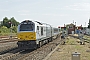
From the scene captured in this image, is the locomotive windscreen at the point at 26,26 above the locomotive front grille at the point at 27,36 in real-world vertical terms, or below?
above

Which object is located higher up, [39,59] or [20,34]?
[20,34]

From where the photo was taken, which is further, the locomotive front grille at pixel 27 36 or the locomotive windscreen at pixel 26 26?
the locomotive windscreen at pixel 26 26

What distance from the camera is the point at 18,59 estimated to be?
1750cm

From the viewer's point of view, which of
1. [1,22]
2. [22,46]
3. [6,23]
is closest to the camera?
[22,46]

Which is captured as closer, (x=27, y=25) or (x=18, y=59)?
(x=18, y=59)

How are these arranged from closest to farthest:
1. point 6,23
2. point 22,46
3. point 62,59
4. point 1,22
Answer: point 62,59 < point 22,46 < point 6,23 < point 1,22

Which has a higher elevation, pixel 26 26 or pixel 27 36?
pixel 26 26

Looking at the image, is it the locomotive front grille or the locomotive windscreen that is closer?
the locomotive front grille

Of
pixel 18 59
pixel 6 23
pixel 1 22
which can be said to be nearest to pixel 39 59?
pixel 18 59

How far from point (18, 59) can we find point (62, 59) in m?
3.38

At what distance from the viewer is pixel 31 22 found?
24.8m

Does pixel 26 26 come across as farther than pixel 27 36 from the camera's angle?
Yes

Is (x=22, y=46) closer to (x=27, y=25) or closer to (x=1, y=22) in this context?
(x=27, y=25)

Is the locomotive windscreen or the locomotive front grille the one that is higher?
the locomotive windscreen
